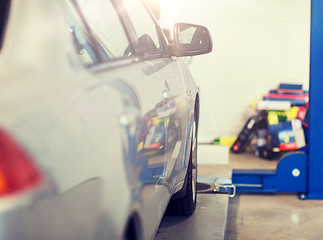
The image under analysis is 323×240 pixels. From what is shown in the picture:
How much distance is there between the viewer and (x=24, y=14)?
146cm

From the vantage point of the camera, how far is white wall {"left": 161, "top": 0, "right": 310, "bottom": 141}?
9.12 m

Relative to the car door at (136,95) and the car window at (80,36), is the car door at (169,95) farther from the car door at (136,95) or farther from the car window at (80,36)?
the car window at (80,36)

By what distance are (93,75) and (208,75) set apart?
7.85 m

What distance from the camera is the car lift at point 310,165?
5.86 meters

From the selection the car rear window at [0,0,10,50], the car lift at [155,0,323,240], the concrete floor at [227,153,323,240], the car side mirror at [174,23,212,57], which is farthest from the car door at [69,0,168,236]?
the car lift at [155,0,323,240]

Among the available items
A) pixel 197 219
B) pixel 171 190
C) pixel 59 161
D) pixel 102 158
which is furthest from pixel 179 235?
pixel 59 161

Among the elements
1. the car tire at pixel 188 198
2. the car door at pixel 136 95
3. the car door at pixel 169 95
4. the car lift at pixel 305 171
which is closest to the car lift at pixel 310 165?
the car lift at pixel 305 171

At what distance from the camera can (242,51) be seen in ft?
30.4

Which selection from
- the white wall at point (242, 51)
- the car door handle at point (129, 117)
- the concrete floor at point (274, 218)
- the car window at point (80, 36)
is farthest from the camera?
the white wall at point (242, 51)

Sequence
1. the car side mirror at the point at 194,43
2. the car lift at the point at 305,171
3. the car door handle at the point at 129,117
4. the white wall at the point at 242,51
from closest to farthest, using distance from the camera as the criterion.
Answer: the car door handle at the point at 129,117 < the car side mirror at the point at 194,43 < the car lift at the point at 305,171 < the white wall at the point at 242,51

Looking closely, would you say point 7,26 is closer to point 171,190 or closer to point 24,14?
point 24,14

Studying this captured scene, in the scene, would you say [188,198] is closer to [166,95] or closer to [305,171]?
[166,95]

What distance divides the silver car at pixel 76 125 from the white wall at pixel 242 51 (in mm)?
6936

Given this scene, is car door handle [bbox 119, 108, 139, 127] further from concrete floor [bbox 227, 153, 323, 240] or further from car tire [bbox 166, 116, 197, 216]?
concrete floor [bbox 227, 153, 323, 240]
